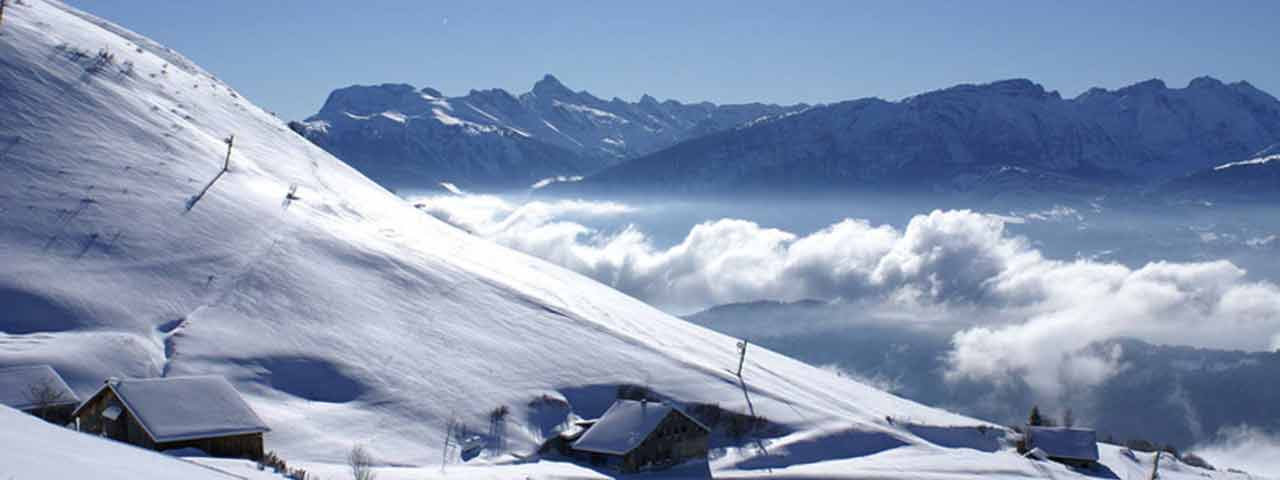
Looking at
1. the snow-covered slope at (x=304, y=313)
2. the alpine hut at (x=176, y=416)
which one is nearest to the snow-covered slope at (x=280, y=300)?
the snow-covered slope at (x=304, y=313)

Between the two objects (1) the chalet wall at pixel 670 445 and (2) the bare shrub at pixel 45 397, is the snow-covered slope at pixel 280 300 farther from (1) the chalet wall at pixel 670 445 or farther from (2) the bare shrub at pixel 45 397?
(1) the chalet wall at pixel 670 445

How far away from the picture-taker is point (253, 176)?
301 feet

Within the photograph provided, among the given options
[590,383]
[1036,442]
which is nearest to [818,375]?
[1036,442]

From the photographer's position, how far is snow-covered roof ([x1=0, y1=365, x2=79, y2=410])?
42.4m

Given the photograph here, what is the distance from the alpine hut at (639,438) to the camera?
58062 mm

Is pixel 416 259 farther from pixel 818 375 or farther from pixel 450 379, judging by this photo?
pixel 818 375

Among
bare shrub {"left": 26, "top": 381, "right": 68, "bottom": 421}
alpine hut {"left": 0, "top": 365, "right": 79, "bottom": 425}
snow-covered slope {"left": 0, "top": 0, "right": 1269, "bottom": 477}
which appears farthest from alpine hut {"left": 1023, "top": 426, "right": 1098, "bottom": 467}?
bare shrub {"left": 26, "top": 381, "right": 68, "bottom": 421}

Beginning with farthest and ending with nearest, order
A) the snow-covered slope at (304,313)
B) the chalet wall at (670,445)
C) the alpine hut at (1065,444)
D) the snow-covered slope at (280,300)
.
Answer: the alpine hut at (1065,444) < the chalet wall at (670,445) < the snow-covered slope at (304,313) < the snow-covered slope at (280,300)

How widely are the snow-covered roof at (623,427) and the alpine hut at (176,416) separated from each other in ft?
69.7

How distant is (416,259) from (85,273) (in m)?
28.6

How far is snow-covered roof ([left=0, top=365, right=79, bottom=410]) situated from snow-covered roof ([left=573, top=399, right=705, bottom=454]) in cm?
2740

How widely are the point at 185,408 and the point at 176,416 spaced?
699mm

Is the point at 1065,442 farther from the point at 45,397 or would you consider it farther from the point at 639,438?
the point at 45,397

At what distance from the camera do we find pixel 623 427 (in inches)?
2339
